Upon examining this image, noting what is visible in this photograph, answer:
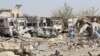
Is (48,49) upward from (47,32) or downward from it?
upward

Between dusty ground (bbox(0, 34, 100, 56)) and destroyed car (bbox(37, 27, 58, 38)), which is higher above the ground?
dusty ground (bbox(0, 34, 100, 56))

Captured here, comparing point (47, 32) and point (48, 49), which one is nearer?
point (48, 49)

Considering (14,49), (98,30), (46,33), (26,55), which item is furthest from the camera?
(46,33)

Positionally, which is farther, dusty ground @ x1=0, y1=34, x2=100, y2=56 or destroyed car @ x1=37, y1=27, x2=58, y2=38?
destroyed car @ x1=37, y1=27, x2=58, y2=38

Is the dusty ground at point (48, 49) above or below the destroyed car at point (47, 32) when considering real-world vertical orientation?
above

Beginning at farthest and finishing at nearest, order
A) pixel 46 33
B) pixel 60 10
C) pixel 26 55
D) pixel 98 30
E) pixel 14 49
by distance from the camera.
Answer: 1. pixel 60 10
2. pixel 46 33
3. pixel 98 30
4. pixel 14 49
5. pixel 26 55

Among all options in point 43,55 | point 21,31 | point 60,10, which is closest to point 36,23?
point 21,31

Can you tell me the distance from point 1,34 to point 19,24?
349 centimetres

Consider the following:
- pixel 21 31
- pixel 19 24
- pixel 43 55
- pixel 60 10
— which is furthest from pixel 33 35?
pixel 60 10

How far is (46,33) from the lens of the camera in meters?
32.4

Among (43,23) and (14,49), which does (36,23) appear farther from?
(14,49)

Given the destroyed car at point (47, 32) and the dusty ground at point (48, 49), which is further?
the destroyed car at point (47, 32)

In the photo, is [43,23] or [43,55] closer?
[43,55]

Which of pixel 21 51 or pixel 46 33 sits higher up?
pixel 21 51
